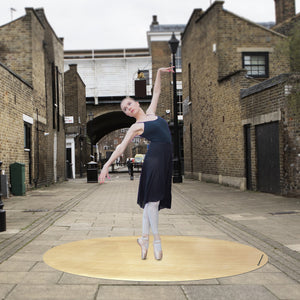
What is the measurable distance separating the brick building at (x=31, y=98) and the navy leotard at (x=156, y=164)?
30.6ft

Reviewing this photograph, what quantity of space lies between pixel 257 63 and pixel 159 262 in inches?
632

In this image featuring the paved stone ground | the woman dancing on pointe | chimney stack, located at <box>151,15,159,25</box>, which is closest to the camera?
the paved stone ground

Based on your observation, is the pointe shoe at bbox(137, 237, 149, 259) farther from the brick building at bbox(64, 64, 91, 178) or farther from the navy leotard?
the brick building at bbox(64, 64, 91, 178)

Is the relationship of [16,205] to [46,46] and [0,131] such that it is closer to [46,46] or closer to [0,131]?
[0,131]

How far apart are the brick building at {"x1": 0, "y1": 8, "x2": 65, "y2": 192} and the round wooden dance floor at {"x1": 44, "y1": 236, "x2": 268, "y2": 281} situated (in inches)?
342

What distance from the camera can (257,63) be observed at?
19.1m

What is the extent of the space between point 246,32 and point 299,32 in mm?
8570

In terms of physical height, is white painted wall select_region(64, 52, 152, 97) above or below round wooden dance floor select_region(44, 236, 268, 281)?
above

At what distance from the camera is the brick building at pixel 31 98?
13898 millimetres

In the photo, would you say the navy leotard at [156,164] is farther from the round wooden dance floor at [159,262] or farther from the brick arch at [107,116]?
the brick arch at [107,116]

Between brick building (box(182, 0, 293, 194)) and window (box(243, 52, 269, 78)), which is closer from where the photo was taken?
brick building (box(182, 0, 293, 194))

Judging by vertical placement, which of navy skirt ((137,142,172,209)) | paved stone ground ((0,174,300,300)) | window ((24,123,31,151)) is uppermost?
window ((24,123,31,151))

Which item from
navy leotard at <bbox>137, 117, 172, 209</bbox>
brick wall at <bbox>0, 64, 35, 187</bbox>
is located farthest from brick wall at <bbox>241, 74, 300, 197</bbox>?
brick wall at <bbox>0, 64, 35, 187</bbox>

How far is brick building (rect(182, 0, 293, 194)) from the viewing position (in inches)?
631
